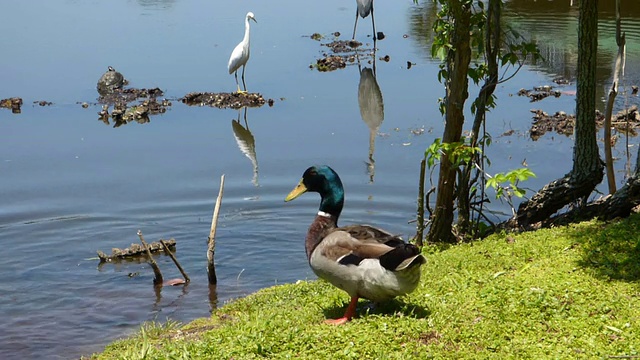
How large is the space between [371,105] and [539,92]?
3344mm

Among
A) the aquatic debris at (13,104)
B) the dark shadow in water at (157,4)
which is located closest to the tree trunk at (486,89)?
the aquatic debris at (13,104)

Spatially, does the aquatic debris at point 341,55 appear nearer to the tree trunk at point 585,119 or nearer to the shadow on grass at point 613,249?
the tree trunk at point 585,119

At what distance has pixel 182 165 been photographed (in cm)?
1484

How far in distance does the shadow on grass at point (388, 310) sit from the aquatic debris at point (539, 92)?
37.7ft

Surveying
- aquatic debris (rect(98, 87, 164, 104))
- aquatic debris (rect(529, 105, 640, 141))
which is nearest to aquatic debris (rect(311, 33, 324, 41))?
aquatic debris (rect(98, 87, 164, 104))

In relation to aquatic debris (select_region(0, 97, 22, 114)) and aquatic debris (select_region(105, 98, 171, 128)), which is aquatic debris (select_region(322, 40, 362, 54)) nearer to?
aquatic debris (select_region(105, 98, 171, 128))

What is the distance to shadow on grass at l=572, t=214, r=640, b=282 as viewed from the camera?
7.57m

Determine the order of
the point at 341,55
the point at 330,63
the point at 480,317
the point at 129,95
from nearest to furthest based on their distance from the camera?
the point at 480,317
the point at 129,95
the point at 330,63
the point at 341,55

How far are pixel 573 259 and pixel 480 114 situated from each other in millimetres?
2124

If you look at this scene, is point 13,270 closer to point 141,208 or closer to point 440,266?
point 141,208

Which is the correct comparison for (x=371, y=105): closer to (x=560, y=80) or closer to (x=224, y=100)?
(x=224, y=100)

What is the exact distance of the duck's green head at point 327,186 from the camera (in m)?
7.64

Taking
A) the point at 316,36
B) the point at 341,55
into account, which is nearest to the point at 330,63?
the point at 341,55

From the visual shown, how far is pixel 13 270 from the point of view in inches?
443
